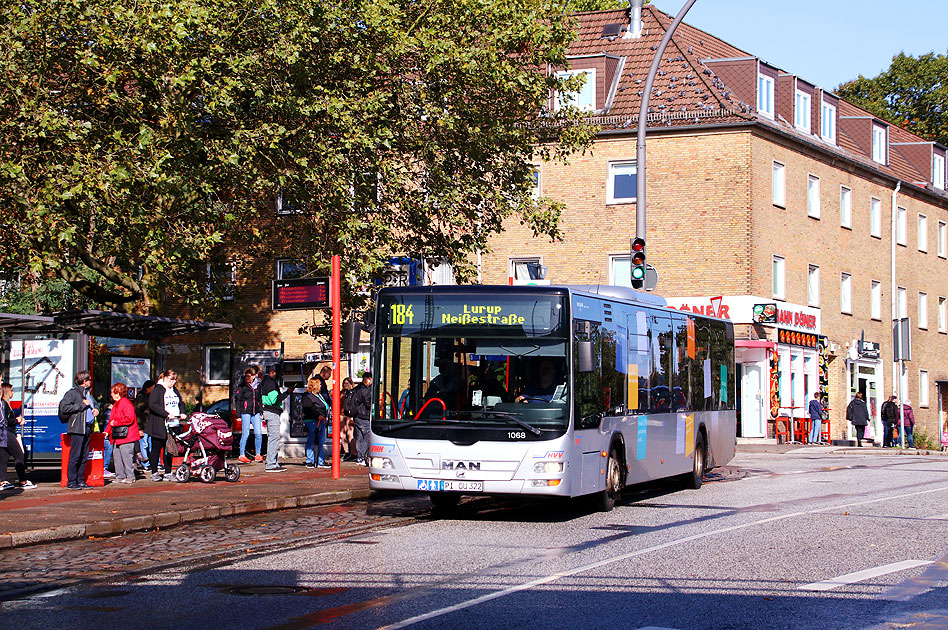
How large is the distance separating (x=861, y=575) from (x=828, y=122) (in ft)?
126

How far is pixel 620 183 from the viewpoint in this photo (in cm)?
4103

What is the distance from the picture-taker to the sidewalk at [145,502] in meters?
13.6

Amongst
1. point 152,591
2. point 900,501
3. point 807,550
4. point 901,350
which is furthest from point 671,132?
point 152,591

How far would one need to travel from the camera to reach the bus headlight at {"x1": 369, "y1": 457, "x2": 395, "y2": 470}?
14922 mm

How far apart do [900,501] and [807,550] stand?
20.8 ft

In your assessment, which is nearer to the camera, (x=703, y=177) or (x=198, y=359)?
(x=703, y=177)

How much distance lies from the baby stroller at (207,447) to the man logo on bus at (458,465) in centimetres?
580

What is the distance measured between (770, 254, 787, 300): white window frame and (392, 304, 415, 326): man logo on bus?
27.6 m

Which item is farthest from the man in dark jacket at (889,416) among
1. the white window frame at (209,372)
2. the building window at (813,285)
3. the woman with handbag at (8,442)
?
the woman with handbag at (8,442)

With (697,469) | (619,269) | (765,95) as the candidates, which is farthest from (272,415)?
(765,95)

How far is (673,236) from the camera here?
1574 inches

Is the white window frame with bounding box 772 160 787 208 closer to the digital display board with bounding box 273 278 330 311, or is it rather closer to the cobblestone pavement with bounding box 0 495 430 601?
the digital display board with bounding box 273 278 330 311

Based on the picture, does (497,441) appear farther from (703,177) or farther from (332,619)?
(703,177)

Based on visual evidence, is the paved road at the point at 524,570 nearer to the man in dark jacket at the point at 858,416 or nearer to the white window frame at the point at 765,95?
the man in dark jacket at the point at 858,416
